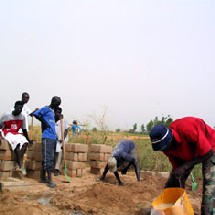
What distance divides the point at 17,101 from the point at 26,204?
8.06 ft

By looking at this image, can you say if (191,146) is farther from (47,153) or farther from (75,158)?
(75,158)

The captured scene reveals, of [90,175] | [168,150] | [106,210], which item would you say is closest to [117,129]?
[90,175]

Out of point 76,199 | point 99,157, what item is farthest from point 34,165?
point 76,199

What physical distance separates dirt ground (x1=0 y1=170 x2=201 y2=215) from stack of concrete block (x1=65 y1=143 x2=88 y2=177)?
67 centimetres

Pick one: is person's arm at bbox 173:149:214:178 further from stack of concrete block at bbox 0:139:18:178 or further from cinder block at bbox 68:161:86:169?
cinder block at bbox 68:161:86:169

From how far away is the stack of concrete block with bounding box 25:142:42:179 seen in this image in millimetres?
6695

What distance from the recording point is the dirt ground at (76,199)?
437 cm

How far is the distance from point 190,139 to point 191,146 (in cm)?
13

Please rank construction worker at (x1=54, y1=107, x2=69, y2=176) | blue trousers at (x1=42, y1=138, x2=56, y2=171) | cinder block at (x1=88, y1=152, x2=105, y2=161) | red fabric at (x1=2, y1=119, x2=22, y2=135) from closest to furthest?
blue trousers at (x1=42, y1=138, x2=56, y2=171) → red fabric at (x1=2, y1=119, x2=22, y2=135) → construction worker at (x1=54, y1=107, x2=69, y2=176) → cinder block at (x1=88, y1=152, x2=105, y2=161)

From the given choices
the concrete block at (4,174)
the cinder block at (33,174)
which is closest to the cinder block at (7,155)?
the concrete block at (4,174)

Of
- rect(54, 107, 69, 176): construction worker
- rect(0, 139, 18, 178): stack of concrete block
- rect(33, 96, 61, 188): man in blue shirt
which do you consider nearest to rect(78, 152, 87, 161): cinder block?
rect(54, 107, 69, 176): construction worker

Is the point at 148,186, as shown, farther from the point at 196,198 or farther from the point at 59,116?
the point at 59,116

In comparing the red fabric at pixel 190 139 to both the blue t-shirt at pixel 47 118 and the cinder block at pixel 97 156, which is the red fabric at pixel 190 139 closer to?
the blue t-shirt at pixel 47 118

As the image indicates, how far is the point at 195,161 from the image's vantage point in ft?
11.3
